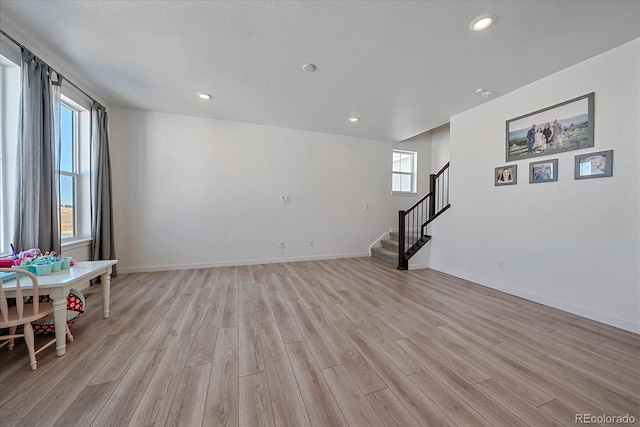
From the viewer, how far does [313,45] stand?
7.47 feet

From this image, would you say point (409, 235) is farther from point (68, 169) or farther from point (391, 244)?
point (68, 169)

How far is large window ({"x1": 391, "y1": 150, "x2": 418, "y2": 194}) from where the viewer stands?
6.05 m

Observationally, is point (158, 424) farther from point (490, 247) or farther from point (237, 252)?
point (490, 247)

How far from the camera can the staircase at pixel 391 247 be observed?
15.2ft

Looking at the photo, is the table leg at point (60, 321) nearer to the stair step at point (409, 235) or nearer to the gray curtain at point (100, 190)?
the gray curtain at point (100, 190)

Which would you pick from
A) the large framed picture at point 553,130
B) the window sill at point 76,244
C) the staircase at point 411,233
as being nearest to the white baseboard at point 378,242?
the staircase at point 411,233

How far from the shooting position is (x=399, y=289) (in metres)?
3.26

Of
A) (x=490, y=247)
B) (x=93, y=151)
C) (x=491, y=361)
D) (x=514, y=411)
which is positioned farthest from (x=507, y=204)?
(x=93, y=151)

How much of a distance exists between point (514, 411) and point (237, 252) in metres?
4.34

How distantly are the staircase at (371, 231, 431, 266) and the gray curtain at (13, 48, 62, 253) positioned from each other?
16.5 ft

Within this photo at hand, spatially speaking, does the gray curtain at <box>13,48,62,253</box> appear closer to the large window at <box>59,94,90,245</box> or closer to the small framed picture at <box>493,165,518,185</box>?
the large window at <box>59,94,90,245</box>

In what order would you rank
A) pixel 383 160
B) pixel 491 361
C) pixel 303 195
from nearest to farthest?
1. pixel 491 361
2. pixel 303 195
3. pixel 383 160

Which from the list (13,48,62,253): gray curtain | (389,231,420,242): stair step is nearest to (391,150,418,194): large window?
(389,231,420,242): stair step

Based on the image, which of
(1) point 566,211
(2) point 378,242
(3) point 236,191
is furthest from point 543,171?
(3) point 236,191
